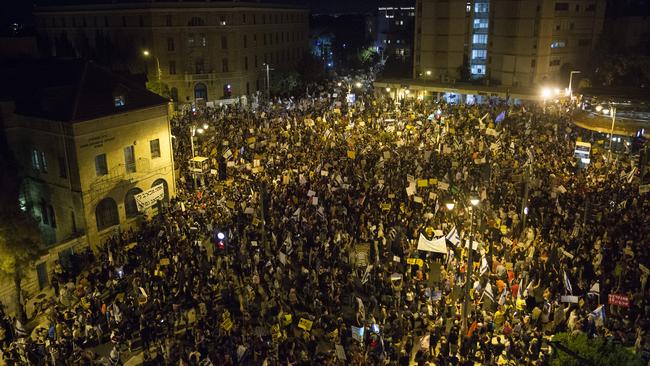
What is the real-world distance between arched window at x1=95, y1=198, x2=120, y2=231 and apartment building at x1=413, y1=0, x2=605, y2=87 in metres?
49.6

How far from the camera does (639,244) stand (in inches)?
783

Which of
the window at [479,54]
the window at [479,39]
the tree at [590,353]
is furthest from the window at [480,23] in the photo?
the tree at [590,353]

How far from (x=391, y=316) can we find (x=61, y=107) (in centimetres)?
1928

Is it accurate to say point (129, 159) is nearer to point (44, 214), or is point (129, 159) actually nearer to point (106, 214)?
point (106, 214)

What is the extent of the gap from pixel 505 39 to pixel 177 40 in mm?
38077

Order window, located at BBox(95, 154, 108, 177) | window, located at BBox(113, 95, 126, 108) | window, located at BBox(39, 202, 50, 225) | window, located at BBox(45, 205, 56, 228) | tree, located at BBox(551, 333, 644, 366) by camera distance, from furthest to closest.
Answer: window, located at BBox(39, 202, 50, 225) → window, located at BBox(45, 205, 56, 228) → window, located at BBox(113, 95, 126, 108) → window, located at BBox(95, 154, 108, 177) → tree, located at BBox(551, 333, 644, 366)

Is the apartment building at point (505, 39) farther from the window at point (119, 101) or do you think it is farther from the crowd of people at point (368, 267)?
the window at point (119, 101)

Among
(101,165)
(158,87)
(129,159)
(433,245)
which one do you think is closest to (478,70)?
(158,87)

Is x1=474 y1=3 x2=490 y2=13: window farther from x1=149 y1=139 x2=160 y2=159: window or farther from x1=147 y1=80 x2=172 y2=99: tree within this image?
x1=149 y1=139 x2=160 y2=159: window

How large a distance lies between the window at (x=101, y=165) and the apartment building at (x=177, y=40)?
30.2 meters

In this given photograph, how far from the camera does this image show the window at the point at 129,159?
28.1m

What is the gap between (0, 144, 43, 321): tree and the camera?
66.2 ft

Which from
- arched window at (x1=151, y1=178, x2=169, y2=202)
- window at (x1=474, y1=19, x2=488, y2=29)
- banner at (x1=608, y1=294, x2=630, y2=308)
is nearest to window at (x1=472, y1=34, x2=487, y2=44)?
window at (x1=474, y1=19, x2=488, y2=29)

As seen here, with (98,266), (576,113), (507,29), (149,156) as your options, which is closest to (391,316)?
(98,266)
